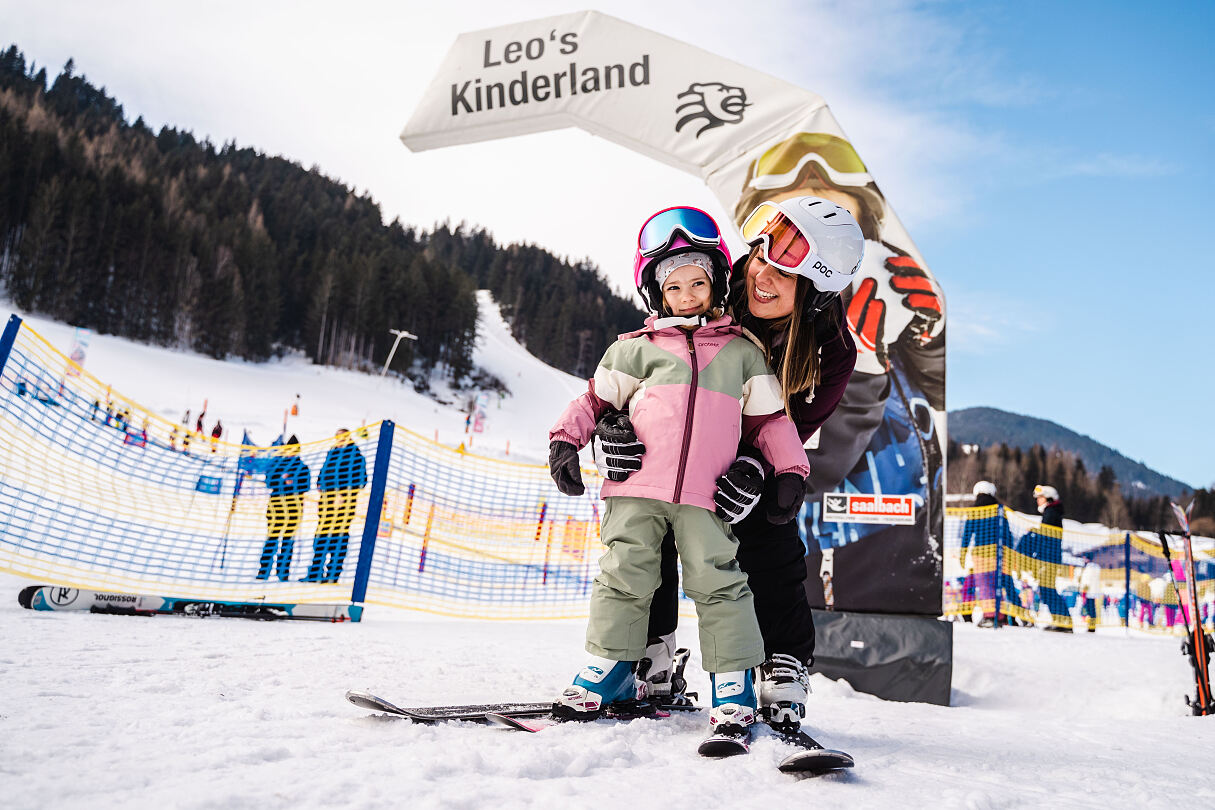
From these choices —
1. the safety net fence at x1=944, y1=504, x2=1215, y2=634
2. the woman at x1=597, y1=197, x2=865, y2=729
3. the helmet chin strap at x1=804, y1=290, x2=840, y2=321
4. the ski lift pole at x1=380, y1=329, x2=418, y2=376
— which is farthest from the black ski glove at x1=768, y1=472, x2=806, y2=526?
the ski lift pole at x1=380, y1=329, x2=418, y2=376

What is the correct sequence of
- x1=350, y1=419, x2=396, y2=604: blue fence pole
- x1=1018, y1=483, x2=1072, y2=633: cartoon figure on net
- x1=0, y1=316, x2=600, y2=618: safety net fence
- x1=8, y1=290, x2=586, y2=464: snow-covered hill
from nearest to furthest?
1. x1=0, y1=316, x2=600, y2=618: safety net fence
2. x1=350, y1=419, x2=396, y2=604: blue fence pole
3. x1=1018, y1=483, x2=1072, y2=633: cartoon figure on net
4. x1=8, y1=290, x2=586, y2=464: snow-covered hill

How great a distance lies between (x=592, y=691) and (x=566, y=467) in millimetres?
629

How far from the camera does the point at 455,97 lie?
453cm

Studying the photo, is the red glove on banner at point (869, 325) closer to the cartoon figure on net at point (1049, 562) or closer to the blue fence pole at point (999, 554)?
the blue fence pole at point (999, 554)

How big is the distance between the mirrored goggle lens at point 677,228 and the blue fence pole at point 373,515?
→ 10.8 ft

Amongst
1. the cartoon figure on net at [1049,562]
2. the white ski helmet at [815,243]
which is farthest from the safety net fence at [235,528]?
the cartoon figure on net at [1049,562]

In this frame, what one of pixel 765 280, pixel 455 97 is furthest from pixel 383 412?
pixel 765 280

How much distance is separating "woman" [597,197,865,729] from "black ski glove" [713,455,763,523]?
4.9 inches

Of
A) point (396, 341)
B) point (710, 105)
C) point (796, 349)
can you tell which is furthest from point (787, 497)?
point (396, 341)

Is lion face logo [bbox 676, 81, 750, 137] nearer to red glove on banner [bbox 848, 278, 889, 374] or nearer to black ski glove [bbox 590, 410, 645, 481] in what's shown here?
red glove on banner [bbox 848, 278, 889, 374]

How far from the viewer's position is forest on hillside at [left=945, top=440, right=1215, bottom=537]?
60.6m

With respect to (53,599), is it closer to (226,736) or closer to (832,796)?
(226,736)

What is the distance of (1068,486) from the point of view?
63656mm

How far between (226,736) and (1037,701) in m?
4.54
